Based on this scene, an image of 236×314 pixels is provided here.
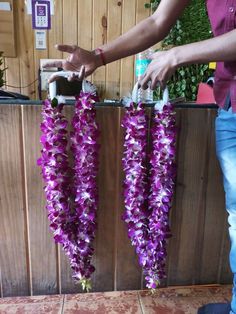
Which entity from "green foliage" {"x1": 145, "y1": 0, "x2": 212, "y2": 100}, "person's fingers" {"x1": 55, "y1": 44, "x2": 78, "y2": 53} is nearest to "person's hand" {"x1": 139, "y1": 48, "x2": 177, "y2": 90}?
"person's fingers" {"x1": 55, "y1": 44, "x2": 78, "y2": 53}

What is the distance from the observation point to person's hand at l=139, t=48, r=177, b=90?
0.79 metres

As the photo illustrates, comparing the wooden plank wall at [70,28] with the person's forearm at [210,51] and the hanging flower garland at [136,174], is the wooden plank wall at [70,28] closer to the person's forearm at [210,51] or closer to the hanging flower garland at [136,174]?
the hanging flower garland at [136,174]

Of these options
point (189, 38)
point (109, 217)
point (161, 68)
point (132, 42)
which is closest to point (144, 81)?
point (161, 68)

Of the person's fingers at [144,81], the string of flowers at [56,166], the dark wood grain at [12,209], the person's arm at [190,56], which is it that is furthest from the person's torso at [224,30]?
the dark wood grain at [12,209]

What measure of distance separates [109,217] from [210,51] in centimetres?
61

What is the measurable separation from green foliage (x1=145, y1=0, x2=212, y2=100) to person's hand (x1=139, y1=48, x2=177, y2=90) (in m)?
1.48

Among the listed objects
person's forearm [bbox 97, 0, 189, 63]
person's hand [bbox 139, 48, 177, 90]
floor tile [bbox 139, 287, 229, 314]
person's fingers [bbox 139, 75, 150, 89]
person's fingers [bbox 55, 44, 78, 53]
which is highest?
person's forearm [bbox 97, 0, 189, 63]

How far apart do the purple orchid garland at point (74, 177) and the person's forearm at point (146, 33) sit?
16cm

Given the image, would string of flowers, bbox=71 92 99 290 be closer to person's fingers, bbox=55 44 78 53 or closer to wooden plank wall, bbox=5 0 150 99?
person's fingers, bbox=55 44 78 53

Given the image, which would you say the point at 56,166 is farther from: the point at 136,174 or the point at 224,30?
the point at 224,30

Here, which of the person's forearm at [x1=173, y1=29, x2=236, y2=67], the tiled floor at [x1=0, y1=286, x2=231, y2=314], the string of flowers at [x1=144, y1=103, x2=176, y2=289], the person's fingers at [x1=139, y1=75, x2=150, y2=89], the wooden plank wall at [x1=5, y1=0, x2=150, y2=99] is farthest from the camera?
the wooden plank wall at [x1=5, y1=0, x2=150, y2=99]

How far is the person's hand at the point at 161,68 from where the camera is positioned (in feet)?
2.58

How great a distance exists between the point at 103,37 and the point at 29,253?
1.87 metres

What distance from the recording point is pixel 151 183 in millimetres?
973
